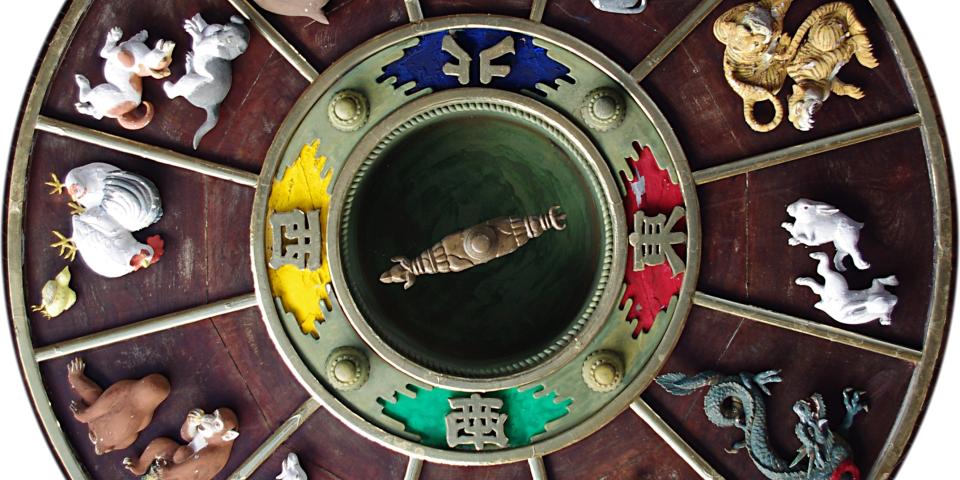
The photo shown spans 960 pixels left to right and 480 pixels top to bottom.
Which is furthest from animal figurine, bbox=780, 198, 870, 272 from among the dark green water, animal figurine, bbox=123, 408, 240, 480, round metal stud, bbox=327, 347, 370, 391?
animal figurine, bbox=123, 408, 240, 480

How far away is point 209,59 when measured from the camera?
796 cm

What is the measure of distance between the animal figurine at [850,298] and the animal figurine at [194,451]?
16.7ft

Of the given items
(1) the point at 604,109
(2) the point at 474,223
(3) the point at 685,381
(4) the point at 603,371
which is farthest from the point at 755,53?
(2) the point at 474,223

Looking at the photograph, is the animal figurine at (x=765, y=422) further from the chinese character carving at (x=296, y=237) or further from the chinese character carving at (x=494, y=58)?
the chinese character carving at (x=296, y=237)

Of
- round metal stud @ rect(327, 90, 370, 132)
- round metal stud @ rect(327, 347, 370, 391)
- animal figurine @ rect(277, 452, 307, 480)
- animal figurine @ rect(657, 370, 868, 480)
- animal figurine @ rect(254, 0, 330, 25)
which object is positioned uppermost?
animal figurine @ rect(254, 0, 330, 25)

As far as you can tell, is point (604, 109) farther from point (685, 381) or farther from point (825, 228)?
point (685, 381)

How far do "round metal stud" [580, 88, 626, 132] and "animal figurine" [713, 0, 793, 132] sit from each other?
0.94 meters

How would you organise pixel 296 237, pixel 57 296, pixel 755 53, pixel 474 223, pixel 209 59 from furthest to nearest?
pixel 474 223, pixel 57 296, pixel 296 237, pixel 209 59, pixel 755 53

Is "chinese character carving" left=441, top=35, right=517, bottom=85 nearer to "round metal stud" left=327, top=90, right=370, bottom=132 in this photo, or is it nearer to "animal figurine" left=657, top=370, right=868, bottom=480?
"round metal stud" left=327, top=90, right=370, bottom=132

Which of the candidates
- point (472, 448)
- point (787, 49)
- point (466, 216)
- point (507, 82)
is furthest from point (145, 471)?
point (787, 49)

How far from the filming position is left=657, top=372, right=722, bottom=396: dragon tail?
8000mm

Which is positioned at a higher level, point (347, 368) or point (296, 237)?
point (296, 237)

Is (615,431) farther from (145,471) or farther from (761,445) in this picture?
(145,471)

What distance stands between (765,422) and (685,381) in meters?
0.75
